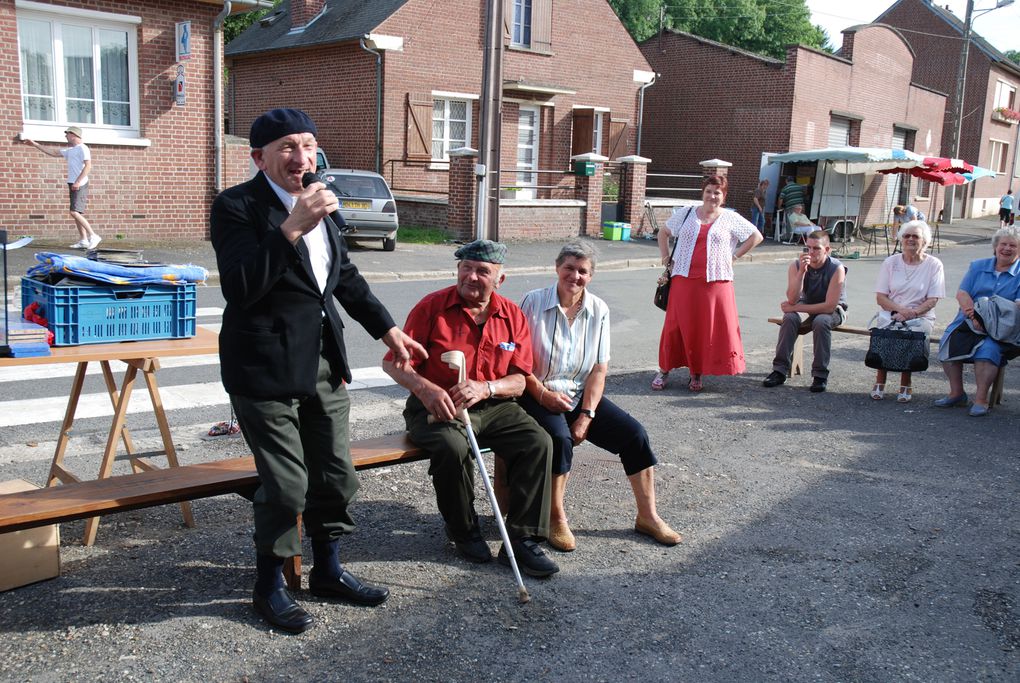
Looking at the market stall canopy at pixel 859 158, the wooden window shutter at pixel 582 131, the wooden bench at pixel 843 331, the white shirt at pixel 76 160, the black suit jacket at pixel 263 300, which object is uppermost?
the wooden window shutter at pixel 582 131

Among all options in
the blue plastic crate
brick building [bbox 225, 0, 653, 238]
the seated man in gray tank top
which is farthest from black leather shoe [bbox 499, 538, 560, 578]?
brick building [bbox 225, 0, 653, 238]

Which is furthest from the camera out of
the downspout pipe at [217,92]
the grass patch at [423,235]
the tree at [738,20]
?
the tree at [738,20]

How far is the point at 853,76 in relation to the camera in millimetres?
33156

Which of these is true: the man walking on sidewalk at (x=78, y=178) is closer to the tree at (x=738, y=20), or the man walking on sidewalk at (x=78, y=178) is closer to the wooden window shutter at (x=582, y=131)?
the wooden window shutter at (x=582, y=131)

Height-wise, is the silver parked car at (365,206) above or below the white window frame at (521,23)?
below

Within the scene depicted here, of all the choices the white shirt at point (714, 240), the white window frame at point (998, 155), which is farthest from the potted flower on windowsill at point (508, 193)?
the white window frame at point (998, 155)

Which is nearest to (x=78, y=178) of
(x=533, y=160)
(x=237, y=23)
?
(x=533, y=160)

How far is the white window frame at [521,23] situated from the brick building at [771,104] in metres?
8.40

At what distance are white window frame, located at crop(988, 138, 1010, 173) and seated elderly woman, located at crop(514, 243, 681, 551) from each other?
47.5m

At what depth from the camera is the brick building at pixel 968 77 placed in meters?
44.2

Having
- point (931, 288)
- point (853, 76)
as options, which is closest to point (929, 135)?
point (853, 76)

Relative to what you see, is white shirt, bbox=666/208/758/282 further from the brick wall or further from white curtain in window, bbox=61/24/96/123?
white curtain in window, bbox=61/24/96/123

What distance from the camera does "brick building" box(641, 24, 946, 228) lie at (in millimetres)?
30328

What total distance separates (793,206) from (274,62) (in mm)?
15295
